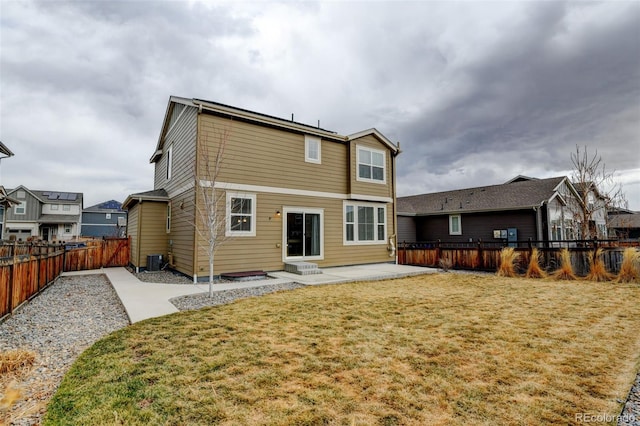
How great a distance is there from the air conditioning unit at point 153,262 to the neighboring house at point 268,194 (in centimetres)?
28

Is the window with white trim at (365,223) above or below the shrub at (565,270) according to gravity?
above

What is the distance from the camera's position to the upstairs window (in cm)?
1294

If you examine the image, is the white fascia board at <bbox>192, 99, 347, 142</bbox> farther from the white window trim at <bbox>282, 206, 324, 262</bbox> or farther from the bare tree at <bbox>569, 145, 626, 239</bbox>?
the bare tree at <bbox>569, 145, 626, 239</bbox>

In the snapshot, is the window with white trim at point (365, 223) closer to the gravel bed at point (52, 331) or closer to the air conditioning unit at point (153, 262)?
the air conditioning unit at point (153, 262)

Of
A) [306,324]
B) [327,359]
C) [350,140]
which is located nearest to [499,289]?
[306,324]

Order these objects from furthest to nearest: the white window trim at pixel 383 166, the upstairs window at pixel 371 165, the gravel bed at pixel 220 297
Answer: the upstairs window at pixel 371 165 < the white window trim at pixel 383 166 < the gravel bed at pixel 220 297

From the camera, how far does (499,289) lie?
328 inches

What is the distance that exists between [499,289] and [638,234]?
37.9 meters

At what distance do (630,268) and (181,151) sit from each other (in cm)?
1551

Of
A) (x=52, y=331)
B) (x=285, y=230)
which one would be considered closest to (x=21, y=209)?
(x=285, y=230)

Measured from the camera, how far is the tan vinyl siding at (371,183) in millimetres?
12594

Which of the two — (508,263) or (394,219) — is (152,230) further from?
(508,263)

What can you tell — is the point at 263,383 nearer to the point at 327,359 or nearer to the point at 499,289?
the point at 327,359

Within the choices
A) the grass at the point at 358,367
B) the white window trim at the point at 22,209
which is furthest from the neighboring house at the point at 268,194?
the white window trim at the point at 22,209
